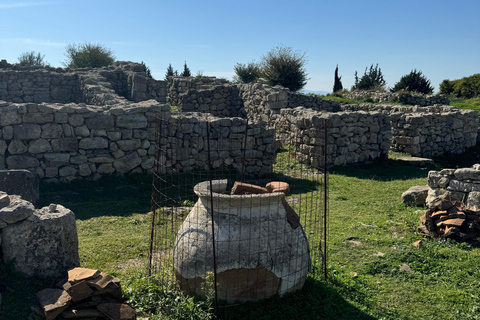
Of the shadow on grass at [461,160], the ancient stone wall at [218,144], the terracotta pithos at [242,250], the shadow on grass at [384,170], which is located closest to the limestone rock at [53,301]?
the terracotta pithos at [242,250]

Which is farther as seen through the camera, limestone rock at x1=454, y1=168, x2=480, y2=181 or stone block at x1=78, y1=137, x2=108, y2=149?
stone block at x1=78, y1=137, x2=108, y2=149

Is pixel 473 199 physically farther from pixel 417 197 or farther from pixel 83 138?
pixel 83 138

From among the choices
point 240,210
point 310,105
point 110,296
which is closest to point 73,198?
point 110,296

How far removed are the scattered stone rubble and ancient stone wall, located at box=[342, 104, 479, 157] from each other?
43.5ft

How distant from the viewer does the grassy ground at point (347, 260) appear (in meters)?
4.70

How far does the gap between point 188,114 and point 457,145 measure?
37.6ft

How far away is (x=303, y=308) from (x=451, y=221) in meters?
3.61

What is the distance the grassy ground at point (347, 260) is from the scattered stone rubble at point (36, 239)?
171mm

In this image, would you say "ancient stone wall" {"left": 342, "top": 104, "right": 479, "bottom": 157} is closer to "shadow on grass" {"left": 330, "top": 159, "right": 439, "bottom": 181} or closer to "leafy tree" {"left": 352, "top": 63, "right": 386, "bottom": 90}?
"shadow on grass" {"left": 330, "top": 159, "right": 439, "bottom": 181}

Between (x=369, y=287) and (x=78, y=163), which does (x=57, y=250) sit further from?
(x=78, y=163)

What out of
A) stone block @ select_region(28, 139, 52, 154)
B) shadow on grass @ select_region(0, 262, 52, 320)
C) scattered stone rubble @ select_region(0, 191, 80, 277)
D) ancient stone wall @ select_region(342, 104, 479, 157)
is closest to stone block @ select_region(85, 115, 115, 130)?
stone block @ select_region(28, 139, 52, 154)

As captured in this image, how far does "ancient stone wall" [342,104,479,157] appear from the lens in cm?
1517

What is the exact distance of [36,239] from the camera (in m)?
4.86

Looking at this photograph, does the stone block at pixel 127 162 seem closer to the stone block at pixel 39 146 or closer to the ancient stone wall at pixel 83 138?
the ancient stone wall at pixel 83 138
